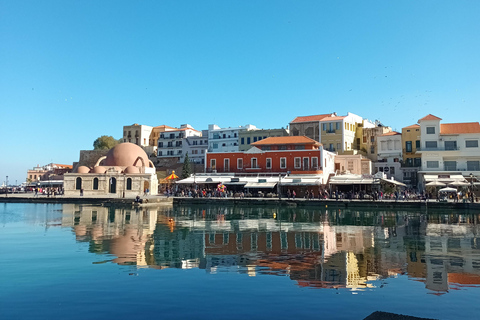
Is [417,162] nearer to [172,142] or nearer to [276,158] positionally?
[276,158]

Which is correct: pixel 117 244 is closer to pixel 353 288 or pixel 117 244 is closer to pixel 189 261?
pixel 189 261

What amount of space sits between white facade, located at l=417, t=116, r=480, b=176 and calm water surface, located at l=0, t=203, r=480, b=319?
1012 inches

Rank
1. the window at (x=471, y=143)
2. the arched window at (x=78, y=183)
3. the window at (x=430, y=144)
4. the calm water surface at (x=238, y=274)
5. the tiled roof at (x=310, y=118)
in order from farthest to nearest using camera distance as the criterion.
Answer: the tiled roof at (x=310, y=118) → the arched window at (x=78, y=183) → the window at (x=430, y=144) → the window at (x=471, y=143) → the calm water surface at (x=238, y=274)

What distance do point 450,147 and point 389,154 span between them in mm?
7964

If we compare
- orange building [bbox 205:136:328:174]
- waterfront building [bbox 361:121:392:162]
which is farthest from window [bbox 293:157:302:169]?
waterfront building [bbox 361:121:392:162]

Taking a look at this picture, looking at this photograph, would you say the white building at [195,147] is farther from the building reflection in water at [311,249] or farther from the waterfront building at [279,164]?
the building reflection in water at [311,249]

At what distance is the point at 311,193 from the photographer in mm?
40562

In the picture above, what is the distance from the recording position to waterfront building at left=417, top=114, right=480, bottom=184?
134 feet

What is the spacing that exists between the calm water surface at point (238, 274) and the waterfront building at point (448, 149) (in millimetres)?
25384

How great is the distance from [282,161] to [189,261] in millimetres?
32702

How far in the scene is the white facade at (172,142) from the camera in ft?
224

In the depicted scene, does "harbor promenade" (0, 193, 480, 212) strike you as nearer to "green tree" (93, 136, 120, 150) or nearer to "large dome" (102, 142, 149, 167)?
"large dome" (102, 142, 149, 167)

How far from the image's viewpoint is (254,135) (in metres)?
56.9

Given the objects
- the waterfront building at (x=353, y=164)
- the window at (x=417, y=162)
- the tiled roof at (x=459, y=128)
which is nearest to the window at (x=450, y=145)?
the tiled roof at (x=459, y=128)
